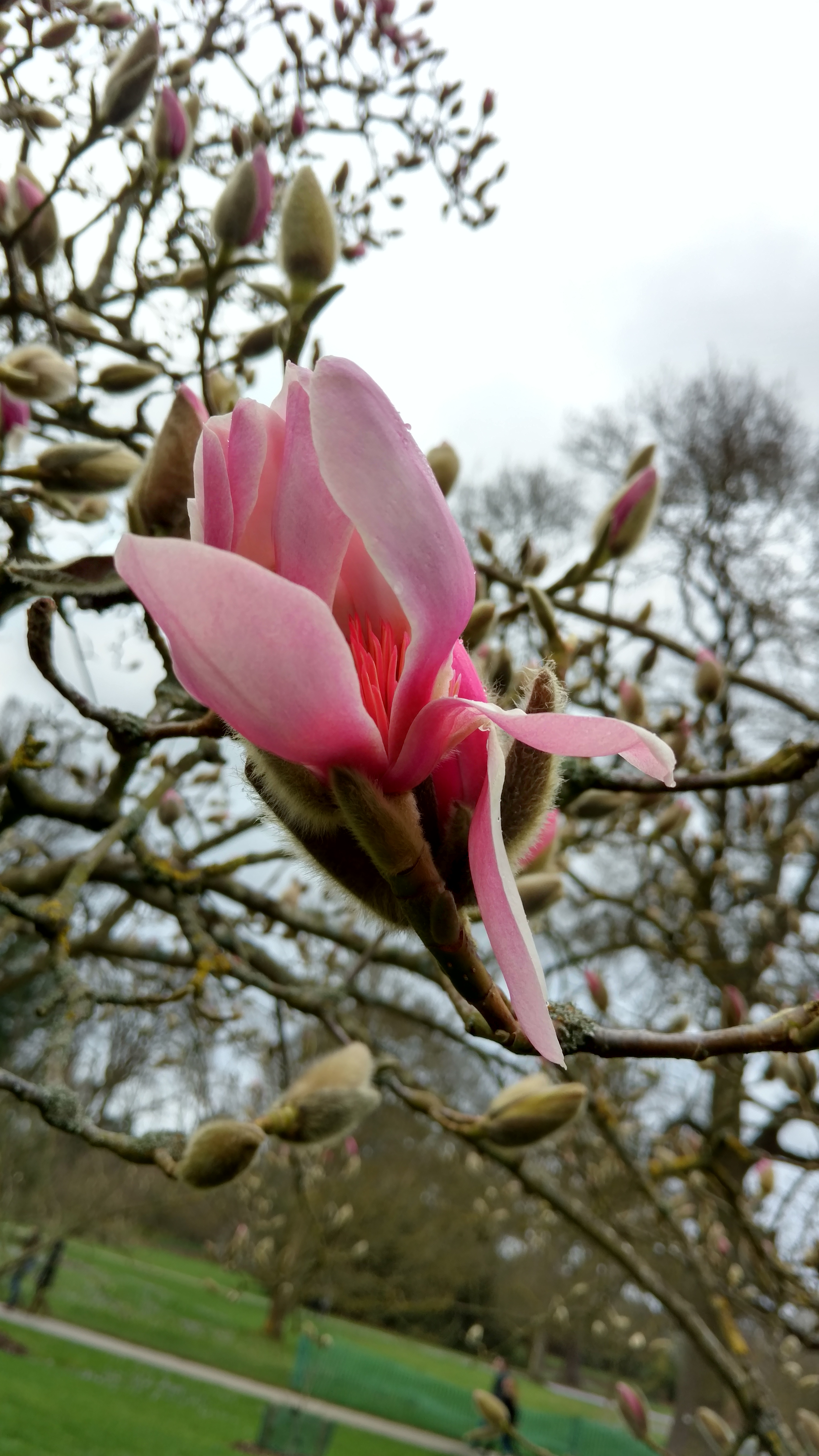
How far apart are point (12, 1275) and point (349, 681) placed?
43.4 feet

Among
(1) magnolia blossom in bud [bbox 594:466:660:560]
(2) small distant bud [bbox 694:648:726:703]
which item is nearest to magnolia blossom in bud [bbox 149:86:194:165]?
(1) magnolia blossom in bud [bbox 594:466:660:560]

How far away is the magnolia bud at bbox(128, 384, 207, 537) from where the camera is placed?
0.73 meters

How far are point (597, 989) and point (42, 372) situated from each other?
1410mm

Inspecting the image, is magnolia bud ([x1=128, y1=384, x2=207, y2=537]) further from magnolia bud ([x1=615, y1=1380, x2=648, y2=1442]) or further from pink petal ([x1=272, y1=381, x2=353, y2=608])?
magnolia bud ([x1=615, y1=1380, x2=648, y2=1442])

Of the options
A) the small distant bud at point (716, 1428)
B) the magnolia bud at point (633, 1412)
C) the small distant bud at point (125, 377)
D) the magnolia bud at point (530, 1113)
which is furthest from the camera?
the magnolia bud at point (633, 1412)

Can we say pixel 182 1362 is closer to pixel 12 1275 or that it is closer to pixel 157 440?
pixel 12 1275

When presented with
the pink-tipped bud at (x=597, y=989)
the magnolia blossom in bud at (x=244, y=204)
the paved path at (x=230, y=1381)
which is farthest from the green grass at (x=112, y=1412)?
the magnolia blossom in bud at (x=244, y=204)

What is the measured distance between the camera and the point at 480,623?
1.07m

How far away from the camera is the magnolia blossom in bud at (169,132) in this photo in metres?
1.53

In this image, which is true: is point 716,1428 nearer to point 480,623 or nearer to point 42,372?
point 480,623

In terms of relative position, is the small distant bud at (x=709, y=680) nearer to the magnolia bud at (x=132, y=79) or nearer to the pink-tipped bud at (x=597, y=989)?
the pink-tipped bud at (x=597, y=989)

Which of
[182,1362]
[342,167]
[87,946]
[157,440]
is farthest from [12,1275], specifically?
[157,440]

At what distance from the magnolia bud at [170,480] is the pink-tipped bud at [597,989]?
140 centimetres

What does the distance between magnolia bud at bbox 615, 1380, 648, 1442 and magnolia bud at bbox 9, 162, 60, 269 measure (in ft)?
7.21
